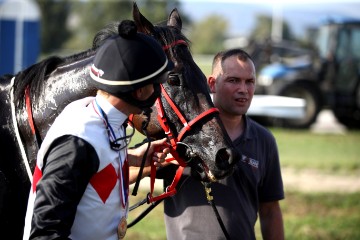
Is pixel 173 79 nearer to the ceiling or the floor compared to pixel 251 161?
nearer to the ceiling

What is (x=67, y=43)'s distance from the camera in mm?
44562

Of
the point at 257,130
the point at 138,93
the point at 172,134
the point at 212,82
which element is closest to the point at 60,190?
the point at 138,93

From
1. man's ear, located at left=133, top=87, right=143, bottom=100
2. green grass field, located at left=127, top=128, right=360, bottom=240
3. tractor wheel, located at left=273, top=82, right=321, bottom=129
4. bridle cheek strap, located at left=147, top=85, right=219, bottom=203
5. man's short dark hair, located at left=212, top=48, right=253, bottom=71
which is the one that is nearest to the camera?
man's ear, located at left=133, top=87, right=143, bottom=100

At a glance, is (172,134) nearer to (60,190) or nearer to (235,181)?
(235,181)

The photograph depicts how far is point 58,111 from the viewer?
3398 mm

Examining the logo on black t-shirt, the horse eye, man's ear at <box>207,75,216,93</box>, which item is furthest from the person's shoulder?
the horse eye

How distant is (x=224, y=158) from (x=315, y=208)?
211 inches

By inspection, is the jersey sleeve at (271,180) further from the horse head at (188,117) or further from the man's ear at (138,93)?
the man's ear at (138,93)

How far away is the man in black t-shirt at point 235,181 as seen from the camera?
12.5 ft

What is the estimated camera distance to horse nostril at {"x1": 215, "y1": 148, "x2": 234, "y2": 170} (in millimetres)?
3275

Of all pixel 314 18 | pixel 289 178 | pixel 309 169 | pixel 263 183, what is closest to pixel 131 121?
pixel 263 183

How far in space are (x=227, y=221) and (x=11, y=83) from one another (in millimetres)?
1409

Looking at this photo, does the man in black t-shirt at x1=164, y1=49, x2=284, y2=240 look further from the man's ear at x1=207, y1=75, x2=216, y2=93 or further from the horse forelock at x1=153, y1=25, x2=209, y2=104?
the horse forelock at x1=153, y1=25, x2=209, y2=104

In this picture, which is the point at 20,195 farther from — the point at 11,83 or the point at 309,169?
the point at 309,169
